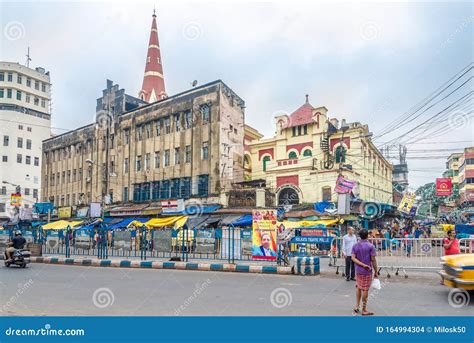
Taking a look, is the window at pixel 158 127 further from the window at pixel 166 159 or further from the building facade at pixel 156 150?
the window at pixel 166 159

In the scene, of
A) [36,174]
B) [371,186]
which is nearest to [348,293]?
Result: [371,186]

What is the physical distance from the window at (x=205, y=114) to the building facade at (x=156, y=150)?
3.3 inches

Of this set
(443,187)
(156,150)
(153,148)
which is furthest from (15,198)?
(443,187)

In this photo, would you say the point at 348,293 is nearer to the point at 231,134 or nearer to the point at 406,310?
the point at 406,310

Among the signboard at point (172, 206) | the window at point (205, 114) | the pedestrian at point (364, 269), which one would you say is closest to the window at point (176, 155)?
the signboard at point (172, 206)

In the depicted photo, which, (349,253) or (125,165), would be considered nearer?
(349,253)

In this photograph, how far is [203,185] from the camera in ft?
107

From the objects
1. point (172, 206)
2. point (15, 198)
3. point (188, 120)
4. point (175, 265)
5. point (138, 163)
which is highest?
point (188, 120)

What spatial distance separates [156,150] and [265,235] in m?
23.2

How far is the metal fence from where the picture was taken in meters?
13.1

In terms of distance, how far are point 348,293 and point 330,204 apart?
1797 cm

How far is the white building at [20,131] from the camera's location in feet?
215

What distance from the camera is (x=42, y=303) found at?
337 inches

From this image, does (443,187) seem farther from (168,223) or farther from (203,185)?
(168,223)
